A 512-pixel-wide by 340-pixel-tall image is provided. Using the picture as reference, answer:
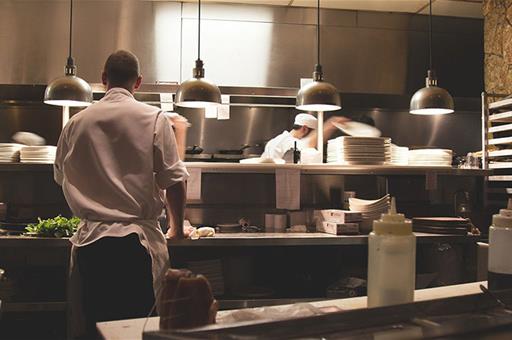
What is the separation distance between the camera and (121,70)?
2445mm

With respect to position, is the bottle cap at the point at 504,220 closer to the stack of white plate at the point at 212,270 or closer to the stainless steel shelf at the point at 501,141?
the stack of white plate at the point at 212,270

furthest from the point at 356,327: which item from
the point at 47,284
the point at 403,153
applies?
the point at 403,153

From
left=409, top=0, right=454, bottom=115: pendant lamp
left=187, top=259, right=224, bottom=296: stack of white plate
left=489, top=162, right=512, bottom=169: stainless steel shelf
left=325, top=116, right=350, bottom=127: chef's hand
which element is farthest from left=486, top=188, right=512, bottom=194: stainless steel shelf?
left=187, top=259, right=224, bottom=296: stack of white plate

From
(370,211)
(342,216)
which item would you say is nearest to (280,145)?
(370,211)

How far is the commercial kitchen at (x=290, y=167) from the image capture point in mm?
1154

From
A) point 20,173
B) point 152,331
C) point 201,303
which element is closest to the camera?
point 152,331

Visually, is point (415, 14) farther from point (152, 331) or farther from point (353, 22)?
point (152, 331)

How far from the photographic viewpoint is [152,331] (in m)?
0.86

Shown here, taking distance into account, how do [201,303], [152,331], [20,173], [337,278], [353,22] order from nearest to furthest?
[152,331]
[201,303]
[337,278]
[20,173]
[353,22]

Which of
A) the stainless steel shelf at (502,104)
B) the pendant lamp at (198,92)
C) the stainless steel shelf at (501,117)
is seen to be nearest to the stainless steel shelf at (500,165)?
the stainless steel shelf at (501,117)

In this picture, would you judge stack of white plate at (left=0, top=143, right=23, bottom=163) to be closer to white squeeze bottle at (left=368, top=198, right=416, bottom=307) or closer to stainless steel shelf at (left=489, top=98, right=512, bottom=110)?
white squeeze bottle at (left=368, top=198, right=416, bottom=307)

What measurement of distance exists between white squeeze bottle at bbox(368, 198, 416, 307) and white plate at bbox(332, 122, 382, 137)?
17.0 ft

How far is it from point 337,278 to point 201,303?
3.25 meters

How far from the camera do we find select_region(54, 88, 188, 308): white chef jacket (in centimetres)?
223
